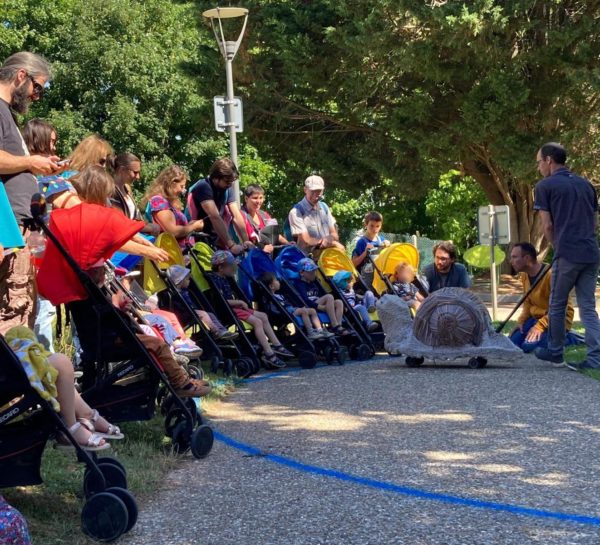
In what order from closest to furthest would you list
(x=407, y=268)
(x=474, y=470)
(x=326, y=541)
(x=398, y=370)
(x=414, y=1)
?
(x=326, y=541)
(x=474, y=470)
(x=398, y=370)
(x=407, y=268)
(x=414, y=1)

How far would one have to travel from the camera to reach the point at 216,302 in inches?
353

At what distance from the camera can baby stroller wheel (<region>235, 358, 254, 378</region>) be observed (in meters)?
8.84

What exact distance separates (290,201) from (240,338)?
22.2 m

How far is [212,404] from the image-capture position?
7332 millimetres

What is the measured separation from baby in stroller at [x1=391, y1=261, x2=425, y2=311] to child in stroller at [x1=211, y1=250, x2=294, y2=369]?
261cm

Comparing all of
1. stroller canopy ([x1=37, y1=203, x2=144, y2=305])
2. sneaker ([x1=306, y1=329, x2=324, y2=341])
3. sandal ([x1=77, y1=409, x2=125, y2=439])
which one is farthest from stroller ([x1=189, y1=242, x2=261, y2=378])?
sandal ([x1=77, y1=409, x2=125, y2=439])

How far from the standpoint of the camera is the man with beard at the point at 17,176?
5.39 m

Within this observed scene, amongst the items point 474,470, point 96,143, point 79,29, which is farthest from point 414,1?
point 79,29

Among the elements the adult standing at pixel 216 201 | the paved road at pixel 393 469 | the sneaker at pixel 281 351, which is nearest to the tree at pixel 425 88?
the adult standing at pixel 216 201

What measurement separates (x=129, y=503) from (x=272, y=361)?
527 cm

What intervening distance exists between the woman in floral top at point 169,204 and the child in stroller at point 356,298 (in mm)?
2457

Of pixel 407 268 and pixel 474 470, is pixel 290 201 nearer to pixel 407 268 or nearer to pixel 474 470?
pixel 407 268

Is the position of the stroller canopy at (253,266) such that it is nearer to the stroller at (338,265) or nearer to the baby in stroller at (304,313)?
the baby in stroller at (304,313)

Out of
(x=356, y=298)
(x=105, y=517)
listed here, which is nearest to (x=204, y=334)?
(x=356, y=298)
